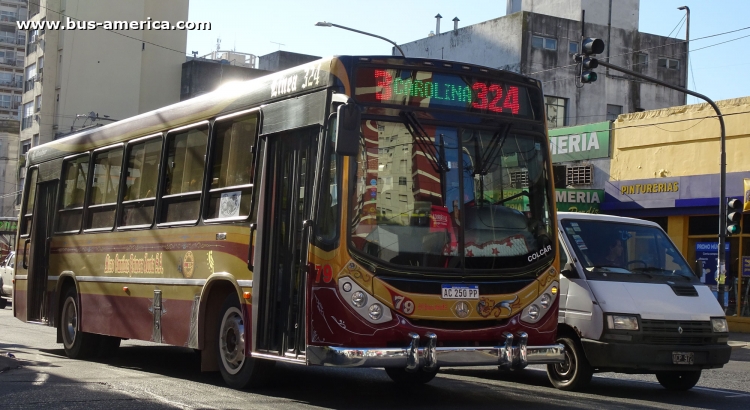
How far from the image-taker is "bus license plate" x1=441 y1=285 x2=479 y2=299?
8852 mm

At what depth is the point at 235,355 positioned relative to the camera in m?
10.3

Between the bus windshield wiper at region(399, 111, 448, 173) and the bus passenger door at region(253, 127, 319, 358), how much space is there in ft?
2.75

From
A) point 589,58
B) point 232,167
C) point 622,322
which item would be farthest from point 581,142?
point 232,167

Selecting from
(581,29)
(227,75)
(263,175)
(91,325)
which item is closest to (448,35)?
(581,29)

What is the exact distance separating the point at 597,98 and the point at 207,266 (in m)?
40.0

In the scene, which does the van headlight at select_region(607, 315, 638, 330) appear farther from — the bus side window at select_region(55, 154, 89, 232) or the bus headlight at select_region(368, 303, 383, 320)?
the bus side window at select_region(55, 154, 89, 232)

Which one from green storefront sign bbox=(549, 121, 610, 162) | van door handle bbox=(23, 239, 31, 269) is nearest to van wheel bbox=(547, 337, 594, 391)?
van door handle bbox=(23, 239, 31, 269)

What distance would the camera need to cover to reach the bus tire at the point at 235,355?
10.0 metres

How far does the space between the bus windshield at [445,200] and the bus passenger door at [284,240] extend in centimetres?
67

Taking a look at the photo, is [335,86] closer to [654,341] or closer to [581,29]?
[654,341]

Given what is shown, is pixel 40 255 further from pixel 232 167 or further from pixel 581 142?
pixel 581 142

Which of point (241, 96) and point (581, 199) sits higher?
point (581, 199)

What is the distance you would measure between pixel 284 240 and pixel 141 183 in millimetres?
3744

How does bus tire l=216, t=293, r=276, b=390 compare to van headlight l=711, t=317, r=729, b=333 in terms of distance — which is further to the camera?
van headlight l=711, t=317, r=729, b=333
